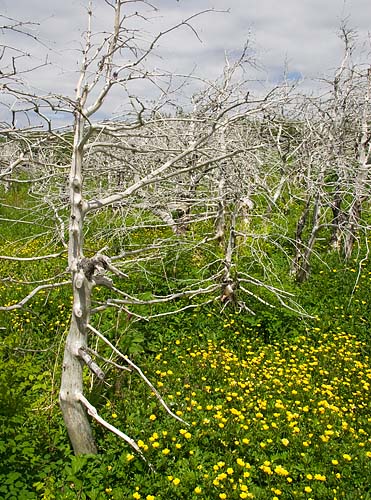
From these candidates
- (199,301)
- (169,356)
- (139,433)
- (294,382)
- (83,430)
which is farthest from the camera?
(199,301)

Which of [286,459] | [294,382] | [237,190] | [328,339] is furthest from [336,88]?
[286,459]

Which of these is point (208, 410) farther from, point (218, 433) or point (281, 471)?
point (281, 471)

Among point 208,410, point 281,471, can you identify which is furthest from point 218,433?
point 281,471

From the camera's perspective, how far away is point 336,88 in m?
7.35

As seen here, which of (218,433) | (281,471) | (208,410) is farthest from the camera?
(208,410)

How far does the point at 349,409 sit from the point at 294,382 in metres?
0.59

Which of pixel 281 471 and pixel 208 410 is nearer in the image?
pixel 281 471

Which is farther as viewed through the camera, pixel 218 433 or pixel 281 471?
pixel 218 433

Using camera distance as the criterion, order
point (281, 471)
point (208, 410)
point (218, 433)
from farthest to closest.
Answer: point (208, 410), point (218, 433), point (281, 471)

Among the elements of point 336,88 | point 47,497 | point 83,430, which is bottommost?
point 47,497

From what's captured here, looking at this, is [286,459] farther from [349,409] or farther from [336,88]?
[336,88]

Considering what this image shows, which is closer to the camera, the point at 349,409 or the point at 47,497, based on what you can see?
the point at 47,497

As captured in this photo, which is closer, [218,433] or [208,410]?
[218,433]

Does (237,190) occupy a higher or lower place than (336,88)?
lower
